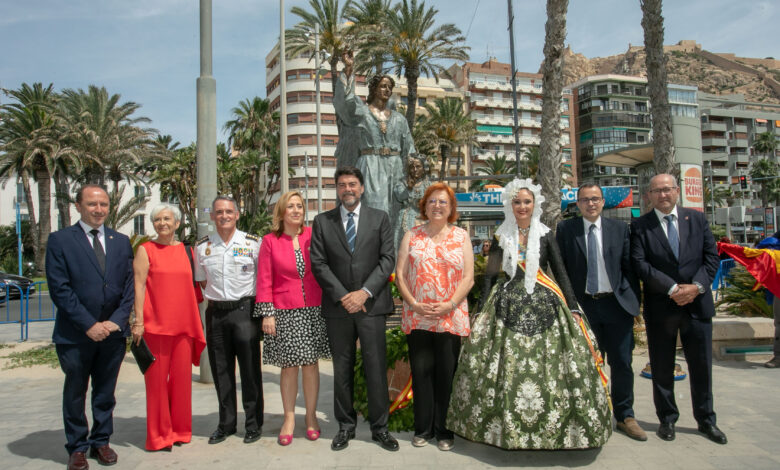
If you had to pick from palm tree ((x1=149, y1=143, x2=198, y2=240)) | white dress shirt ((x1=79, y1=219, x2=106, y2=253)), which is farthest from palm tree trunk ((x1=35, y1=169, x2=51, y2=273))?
white dress shirt ((x1=79, y1=219, x2=106, y2=253))

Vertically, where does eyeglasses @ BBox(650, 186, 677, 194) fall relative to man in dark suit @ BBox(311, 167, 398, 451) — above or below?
above

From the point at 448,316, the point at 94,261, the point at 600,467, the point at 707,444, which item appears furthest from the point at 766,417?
the point at 94,261

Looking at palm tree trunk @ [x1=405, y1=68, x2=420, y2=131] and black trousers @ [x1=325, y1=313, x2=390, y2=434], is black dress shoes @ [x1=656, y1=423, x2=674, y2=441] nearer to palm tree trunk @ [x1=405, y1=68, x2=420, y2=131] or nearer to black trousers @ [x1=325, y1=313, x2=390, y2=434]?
black trousers @ [x1=325, y1=313, x2=390, y2=434]

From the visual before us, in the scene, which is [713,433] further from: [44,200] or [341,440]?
[44,200]

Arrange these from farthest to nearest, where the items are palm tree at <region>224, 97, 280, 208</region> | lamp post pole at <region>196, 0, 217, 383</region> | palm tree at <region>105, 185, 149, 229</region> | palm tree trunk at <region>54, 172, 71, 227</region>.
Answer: palm tree at <region>224, 97, 280, 208</region>, palm tree trunk at <region>54, 172, 71, 227</region>, palm tree at <region>105, 185, 149, 229</region>, lamp post pole at <region>196, 0, 217, 383</region>

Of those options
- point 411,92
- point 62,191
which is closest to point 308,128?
point 62,191

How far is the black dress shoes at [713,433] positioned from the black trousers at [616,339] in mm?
556

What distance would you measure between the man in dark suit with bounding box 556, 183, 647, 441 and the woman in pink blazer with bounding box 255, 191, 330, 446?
2125mm

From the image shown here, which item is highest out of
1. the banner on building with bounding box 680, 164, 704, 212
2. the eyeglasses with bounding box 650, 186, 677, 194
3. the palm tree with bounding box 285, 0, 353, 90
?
the palm tree with bounding box 285, 0, 353, 90

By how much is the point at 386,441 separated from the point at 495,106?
6917 cm

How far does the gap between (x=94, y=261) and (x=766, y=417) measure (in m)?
5.65

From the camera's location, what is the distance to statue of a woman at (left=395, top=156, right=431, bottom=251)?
6016 mm

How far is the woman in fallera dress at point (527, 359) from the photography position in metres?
3.67

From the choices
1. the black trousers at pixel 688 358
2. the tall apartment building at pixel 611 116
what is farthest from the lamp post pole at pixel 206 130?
the tall apartment building at pixel 611 116
